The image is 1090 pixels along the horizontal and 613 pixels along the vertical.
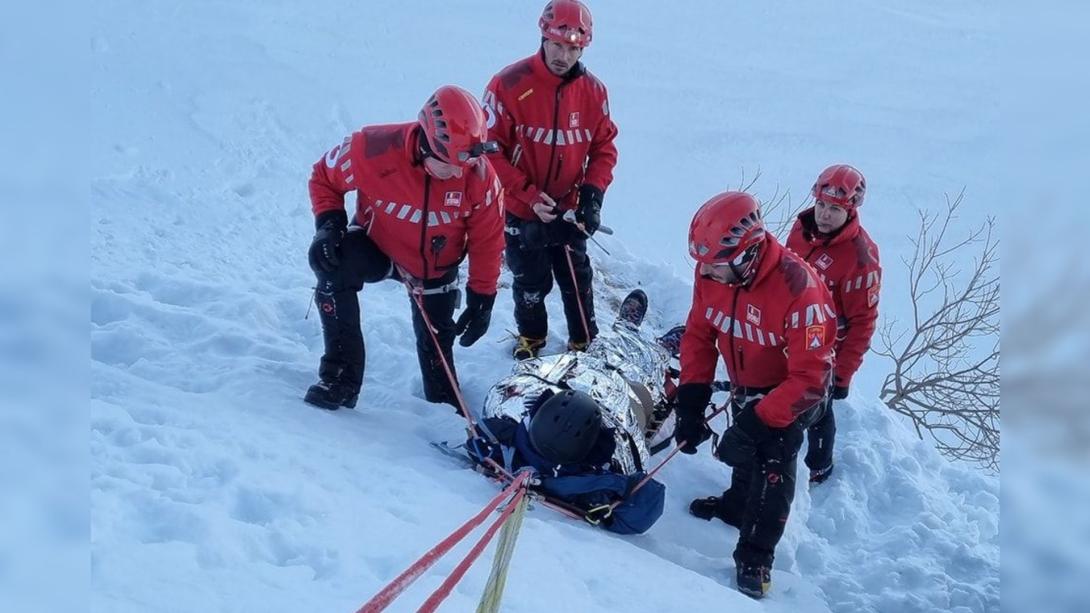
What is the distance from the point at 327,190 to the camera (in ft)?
14.5

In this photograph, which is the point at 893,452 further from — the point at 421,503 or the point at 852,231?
the point at 421,503

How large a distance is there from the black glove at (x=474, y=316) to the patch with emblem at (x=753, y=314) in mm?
1369

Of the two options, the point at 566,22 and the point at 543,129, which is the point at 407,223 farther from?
the point at 566,22

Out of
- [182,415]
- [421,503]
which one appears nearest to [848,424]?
[421,503]

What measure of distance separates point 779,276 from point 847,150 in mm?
15534

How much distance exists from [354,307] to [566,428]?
1304mm

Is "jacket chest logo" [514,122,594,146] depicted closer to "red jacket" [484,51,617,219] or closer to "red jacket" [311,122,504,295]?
"red jacket" [484,51,617,219]

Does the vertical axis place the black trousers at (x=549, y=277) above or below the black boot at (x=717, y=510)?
above

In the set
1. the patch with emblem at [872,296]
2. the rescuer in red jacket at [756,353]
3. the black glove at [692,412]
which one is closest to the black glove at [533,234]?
the rescuer in red jacket at [756,353]

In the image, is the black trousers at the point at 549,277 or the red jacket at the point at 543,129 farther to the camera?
the black trousers at the point at 549,277

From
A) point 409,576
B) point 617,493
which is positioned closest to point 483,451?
point 617,493

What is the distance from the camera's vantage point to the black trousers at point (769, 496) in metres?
3.89

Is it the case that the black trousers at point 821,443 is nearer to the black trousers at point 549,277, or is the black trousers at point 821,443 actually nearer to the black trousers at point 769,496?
the black trousers at point 769,496

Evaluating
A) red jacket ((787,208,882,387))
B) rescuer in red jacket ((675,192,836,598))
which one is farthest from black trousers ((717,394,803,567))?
red jacket ((787,208,882,387))
